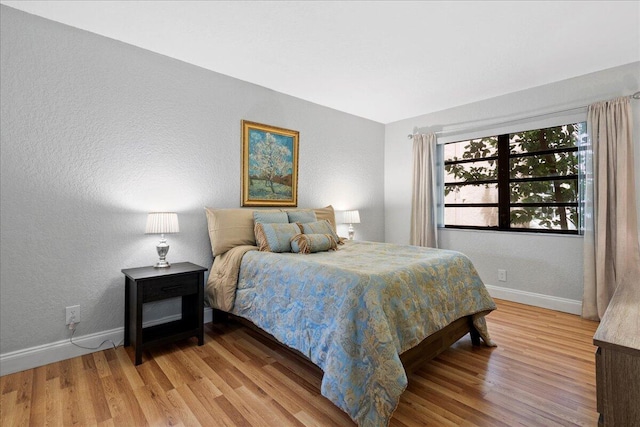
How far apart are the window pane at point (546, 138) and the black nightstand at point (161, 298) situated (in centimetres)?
383

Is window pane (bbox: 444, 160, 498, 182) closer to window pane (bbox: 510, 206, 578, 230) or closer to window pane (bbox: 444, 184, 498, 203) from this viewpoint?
window pane (bbox: 444, 184, 498, 203)

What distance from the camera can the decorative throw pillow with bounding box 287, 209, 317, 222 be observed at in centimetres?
329

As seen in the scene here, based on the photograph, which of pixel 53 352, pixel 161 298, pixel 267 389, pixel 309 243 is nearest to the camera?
pixel 267 389

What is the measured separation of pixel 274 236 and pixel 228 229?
475 mm

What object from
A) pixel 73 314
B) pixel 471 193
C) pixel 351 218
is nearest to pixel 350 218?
pixel 351 218

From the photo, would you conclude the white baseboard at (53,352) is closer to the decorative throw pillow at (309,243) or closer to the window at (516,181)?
the decorative throw pillow at (309,243)

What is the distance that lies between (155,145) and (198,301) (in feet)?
4.65

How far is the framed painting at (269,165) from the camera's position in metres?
3.32

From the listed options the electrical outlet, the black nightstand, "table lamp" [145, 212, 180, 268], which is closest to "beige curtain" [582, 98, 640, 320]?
the black nightstand

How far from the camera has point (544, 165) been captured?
3.52 meters

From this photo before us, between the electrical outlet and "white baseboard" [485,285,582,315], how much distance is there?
4.29 metres

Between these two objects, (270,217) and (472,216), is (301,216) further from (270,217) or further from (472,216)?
(472,216)

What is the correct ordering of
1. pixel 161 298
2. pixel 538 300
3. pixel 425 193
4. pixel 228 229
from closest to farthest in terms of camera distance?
pixel 161 298, pixel 228 229, pixel 538 300, pixel 425 193

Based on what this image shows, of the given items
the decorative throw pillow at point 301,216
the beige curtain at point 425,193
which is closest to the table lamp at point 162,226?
the decorative throw pillow at point 301,216
